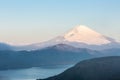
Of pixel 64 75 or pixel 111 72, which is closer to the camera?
pixel 111 72

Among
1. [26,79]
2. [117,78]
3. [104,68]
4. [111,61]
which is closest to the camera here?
[117,78]

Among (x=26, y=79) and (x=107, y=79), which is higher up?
(x=26, y=79)

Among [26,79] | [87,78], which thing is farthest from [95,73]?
[26,79]

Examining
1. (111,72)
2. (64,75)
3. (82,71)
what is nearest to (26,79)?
(64,75)

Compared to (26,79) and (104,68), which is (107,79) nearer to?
(104,68)

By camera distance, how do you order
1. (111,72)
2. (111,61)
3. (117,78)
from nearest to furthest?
(117,78)
(111,72)
(111,61)

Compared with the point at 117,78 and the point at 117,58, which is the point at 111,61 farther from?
the point at 117,78
